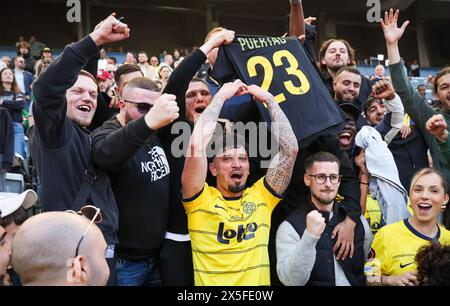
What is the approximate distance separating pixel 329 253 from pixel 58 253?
6.67 ft

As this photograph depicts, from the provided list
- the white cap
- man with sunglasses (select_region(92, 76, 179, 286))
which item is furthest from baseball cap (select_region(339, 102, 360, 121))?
the white cap

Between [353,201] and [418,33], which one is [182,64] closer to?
[353,201]

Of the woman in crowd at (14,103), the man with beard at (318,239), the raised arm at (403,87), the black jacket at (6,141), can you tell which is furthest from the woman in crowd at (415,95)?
the woman in crowd at (14,103)

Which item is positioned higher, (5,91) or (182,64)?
(5,91)

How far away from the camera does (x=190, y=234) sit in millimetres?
3436

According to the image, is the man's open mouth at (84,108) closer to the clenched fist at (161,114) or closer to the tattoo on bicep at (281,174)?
the clenched fist at (161,114)

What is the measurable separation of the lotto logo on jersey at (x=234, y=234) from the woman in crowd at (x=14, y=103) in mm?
5621

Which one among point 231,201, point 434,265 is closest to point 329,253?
point 231,201

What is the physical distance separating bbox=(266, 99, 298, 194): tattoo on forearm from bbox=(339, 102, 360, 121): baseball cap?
1.07m

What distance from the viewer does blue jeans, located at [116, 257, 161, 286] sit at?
3.36 meters

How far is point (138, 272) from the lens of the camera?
134 inches

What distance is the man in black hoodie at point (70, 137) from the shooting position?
2.78m

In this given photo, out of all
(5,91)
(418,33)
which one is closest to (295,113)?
(5,91)
